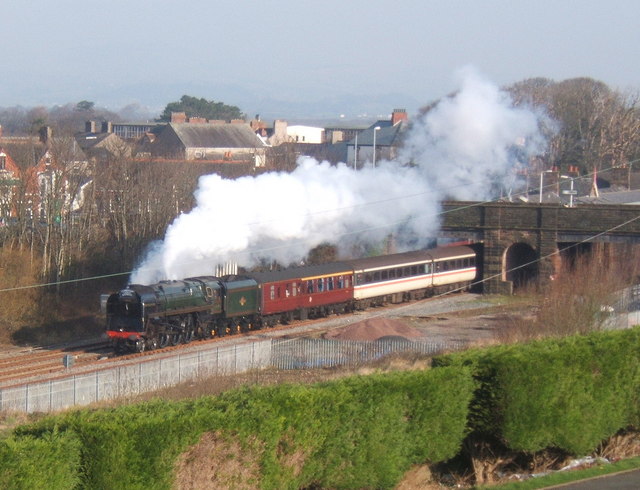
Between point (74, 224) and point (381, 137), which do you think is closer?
point (74, 224)

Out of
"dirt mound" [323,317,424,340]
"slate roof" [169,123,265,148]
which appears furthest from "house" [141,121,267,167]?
"dirt mound" [323,317,424,340]

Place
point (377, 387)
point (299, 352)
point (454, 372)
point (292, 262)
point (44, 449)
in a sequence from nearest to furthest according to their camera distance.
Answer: point (44, 449), point (377, 387), point (454, 372), point (299, 352), point (292, 262)

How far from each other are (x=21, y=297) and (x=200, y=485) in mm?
32415

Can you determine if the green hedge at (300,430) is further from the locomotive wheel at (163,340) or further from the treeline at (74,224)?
the treeline at (74,224)

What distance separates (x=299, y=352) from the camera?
1331 inches

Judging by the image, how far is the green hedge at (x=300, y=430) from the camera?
39.7 feet

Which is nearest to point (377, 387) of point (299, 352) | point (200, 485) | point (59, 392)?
point (200, 485)

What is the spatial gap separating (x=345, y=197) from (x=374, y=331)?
8066 mm

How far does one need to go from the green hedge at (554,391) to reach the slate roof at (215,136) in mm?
76763

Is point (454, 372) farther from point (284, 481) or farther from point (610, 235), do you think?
point (610, 235)

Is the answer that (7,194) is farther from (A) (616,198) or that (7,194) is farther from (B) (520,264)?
(A) (616,198)

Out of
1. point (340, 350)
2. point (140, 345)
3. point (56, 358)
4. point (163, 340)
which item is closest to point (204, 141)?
point (163, 340)

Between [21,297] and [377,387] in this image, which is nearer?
[377,387]

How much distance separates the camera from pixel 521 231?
5294 cm
